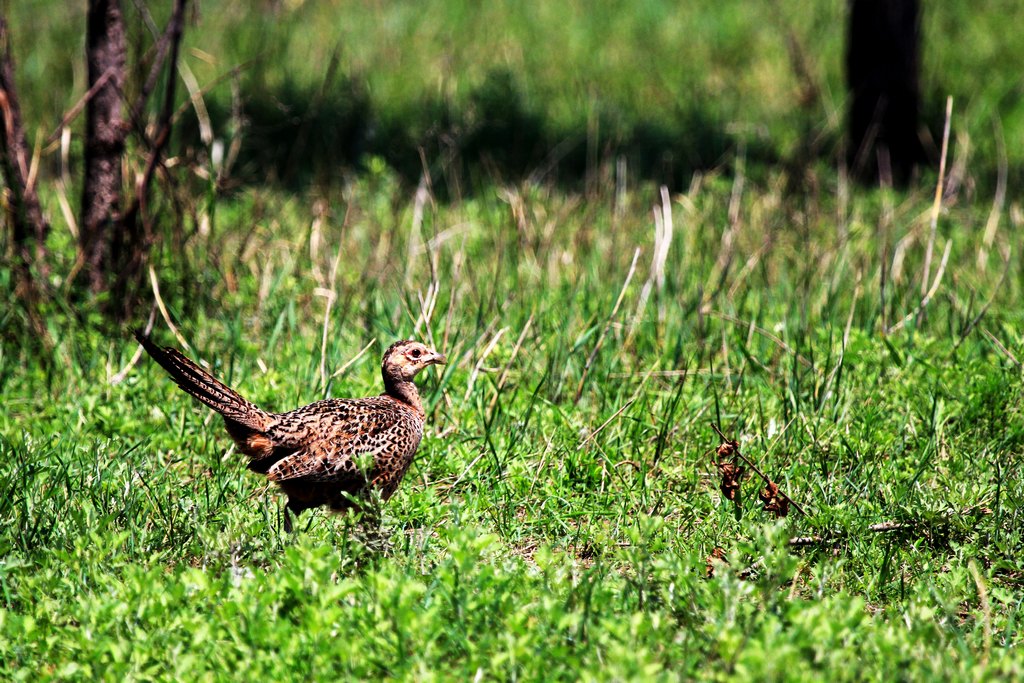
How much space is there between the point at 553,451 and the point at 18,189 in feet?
11.2

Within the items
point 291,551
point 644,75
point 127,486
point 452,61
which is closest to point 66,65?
point 452,61

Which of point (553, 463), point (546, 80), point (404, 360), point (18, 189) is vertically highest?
point (18, 189)

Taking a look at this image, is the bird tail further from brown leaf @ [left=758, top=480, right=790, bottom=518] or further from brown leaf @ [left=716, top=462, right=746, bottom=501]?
brown leaf @ [left=758, top=480, right=790, bottom=518]

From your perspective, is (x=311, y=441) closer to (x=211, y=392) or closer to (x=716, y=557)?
(x=211, y=392)

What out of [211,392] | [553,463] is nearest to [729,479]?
[553,463]

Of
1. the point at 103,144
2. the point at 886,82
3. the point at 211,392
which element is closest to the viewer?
the point at 211,392

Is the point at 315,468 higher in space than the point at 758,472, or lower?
lower

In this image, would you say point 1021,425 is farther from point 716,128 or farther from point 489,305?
point 716,128

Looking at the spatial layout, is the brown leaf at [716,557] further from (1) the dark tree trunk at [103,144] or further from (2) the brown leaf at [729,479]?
(1) the dark tree trunk at [103,144]

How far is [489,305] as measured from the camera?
6113mm

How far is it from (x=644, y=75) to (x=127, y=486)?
8.82 m

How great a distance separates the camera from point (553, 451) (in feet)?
16.5

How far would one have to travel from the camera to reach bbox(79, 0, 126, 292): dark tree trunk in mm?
6035

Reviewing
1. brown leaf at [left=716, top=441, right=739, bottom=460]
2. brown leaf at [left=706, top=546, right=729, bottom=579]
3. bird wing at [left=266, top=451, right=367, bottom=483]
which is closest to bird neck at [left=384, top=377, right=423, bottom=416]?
bird wing at [left=266, top=451, right=367, bottom=483]
